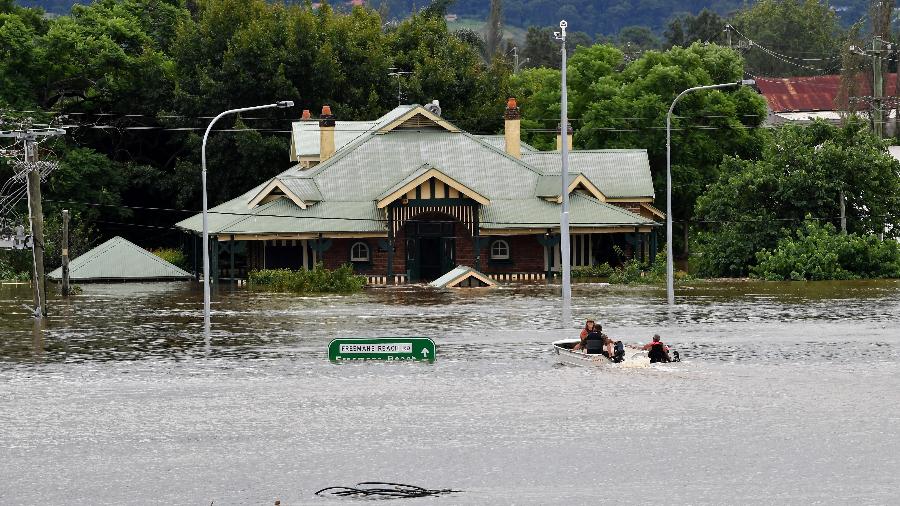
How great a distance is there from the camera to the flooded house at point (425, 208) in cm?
7488

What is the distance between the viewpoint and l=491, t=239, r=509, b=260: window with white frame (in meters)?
78.2

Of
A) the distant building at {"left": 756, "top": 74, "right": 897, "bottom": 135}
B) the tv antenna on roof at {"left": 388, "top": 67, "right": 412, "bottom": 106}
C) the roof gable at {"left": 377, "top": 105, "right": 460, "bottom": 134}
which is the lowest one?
the roof gable at {"left": 377, "top": 105, "right": 460, "bottom": 134}

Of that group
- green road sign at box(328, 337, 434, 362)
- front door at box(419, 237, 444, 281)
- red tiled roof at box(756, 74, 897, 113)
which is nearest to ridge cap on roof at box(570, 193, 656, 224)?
front door at box(419, 237, 444, 281)

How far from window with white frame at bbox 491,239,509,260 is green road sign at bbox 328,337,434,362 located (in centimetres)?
3368

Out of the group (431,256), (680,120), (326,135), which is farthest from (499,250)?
(680,120)

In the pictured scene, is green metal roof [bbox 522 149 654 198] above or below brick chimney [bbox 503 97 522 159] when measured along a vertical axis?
below

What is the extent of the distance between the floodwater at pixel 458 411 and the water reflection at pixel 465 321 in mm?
216

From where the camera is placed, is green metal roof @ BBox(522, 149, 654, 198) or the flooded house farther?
green metal roof @ BBox(522, 149, 654, 198)

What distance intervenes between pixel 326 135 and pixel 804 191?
24.9 metres

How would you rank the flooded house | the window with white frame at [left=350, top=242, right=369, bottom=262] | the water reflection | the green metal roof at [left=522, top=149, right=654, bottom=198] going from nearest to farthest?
the water reflection
the flooded house
the window with white frame at [left=350, top=242, right=369, bottom=262]
the green metal roof at [left=522, top=149, right=654, bottom=198]

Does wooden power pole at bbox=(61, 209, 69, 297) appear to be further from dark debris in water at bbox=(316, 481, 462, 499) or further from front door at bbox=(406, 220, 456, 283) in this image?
dark debris in water at bbox=(316, 481, 462, 499)

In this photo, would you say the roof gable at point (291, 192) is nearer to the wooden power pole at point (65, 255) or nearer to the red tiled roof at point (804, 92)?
the wooden power pole at point (65, 255)

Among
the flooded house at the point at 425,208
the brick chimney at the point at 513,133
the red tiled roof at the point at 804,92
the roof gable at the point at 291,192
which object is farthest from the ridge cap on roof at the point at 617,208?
the red tiled roof at the point at 804,92

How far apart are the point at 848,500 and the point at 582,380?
580 inches
